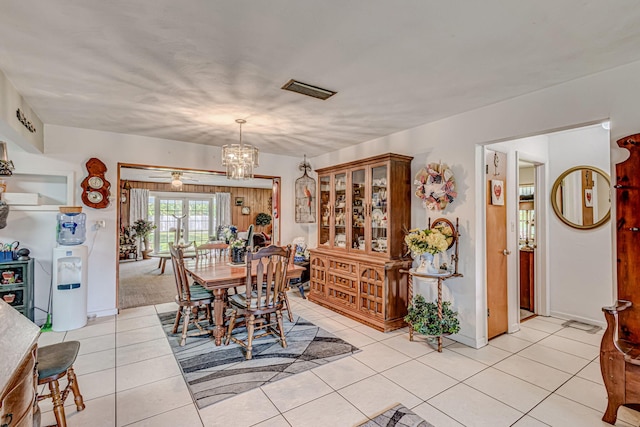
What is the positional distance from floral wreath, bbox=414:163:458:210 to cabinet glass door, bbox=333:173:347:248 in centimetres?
105

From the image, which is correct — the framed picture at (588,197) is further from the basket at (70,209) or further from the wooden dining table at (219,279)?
the basket at (70,209)

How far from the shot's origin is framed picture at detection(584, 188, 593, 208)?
3854mm

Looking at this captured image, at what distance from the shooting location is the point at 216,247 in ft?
14.6

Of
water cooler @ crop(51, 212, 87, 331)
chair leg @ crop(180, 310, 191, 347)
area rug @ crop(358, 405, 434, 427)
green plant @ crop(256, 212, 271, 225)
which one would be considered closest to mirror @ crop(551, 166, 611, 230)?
area rug @ crop(358, 405, 434, 427)

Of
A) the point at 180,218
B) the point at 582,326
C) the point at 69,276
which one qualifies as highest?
the point at 180,218

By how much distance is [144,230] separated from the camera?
29.2 ft

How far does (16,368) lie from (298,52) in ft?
6.88

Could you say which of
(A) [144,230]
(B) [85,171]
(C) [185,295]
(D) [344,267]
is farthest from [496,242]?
(A) [144,230]

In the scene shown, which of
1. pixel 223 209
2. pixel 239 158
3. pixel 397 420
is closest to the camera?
pixel 397 420

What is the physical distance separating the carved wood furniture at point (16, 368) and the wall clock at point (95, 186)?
10.2 ft

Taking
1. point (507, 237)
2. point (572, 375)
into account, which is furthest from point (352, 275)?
point (572, 375)

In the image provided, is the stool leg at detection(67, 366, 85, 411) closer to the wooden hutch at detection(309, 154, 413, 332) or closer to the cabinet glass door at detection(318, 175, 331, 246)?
the wooden hutch at detection(309, 154, 413, 332)

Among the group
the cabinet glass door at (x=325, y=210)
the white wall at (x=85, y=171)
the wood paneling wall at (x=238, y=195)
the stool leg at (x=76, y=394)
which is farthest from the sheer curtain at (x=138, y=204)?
the stool leg at (x=76, y=394)

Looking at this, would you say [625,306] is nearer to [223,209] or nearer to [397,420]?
[397,420]
